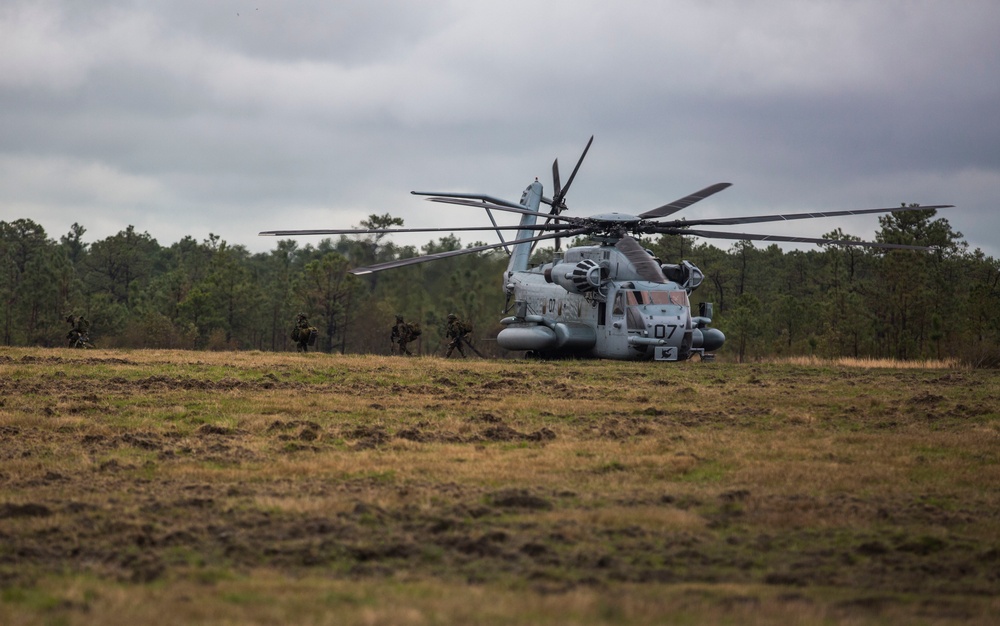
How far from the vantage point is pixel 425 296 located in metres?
78.7

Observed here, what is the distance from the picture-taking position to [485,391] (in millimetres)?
23797

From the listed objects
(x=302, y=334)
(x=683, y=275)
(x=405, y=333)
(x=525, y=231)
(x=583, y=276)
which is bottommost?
(x=302, y=334)

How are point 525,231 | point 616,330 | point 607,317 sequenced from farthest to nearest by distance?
point 525,231 < point 607,317 < point 616,330

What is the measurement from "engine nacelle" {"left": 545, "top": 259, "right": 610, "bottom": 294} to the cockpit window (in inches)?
42.0

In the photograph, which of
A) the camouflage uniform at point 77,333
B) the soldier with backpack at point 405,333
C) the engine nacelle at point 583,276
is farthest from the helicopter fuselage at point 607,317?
the camouflage uniform at point 77,333

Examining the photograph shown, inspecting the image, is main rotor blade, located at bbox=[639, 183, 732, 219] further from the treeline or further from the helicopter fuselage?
the treeline

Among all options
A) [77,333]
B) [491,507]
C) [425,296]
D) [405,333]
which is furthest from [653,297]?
[425,296]

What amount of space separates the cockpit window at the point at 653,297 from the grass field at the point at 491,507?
1096 cm

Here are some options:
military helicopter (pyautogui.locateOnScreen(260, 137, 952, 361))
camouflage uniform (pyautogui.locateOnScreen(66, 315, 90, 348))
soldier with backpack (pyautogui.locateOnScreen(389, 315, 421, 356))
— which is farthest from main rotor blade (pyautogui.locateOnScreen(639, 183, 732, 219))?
camouflage uniform (pyautogui.locateOnScreen(66, 315, 90, 348))

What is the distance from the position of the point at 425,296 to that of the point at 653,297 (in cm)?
4622

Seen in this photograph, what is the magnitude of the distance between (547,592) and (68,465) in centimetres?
780

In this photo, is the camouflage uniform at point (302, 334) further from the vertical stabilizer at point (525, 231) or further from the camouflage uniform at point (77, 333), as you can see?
the vertical stabilizer at point (525, 231)

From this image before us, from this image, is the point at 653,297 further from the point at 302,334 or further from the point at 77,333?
the point at 77,333

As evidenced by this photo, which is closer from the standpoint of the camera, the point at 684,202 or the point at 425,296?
the point at 684,202
